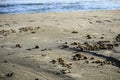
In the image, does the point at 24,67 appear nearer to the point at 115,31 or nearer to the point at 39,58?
the point at 39,58

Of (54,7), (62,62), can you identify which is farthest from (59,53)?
(54,7)

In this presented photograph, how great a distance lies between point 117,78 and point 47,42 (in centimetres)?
487

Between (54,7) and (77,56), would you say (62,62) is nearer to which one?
(77,56)

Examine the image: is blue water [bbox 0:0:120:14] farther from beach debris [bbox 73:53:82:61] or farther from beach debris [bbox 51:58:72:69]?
beach debris [bbox 51:58:72:69]

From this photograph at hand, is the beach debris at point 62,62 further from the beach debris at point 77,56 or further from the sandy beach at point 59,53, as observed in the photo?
the beach debris at point 77,56

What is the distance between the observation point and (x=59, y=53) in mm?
10258

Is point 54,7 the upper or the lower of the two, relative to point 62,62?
upper

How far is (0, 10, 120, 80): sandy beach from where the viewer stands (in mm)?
8234

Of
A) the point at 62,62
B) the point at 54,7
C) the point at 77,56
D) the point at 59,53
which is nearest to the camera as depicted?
the point at 62,62

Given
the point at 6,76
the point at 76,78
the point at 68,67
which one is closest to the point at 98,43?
the point at 68,67

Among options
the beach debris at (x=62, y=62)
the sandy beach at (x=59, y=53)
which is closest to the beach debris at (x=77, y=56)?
the sandy beach at (x=59, y=53)

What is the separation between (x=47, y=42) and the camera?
12086mm

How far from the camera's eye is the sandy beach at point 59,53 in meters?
8.23

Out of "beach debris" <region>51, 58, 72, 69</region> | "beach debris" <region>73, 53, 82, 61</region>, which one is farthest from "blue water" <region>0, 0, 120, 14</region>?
"beach debris" <region>51, 58, 72, 69</region>
